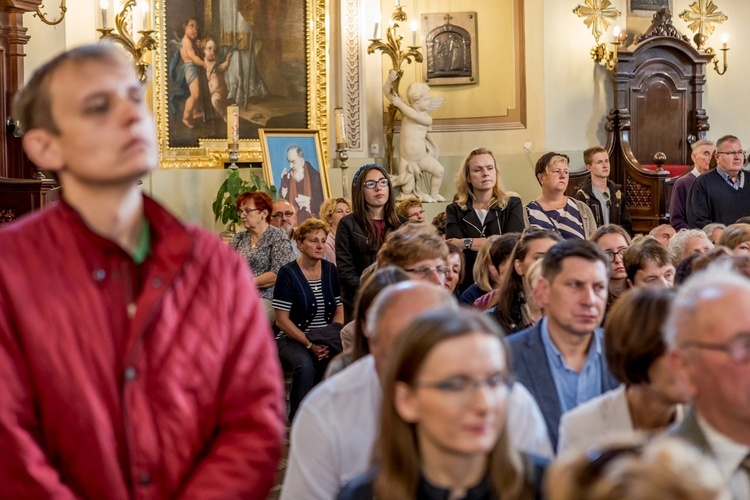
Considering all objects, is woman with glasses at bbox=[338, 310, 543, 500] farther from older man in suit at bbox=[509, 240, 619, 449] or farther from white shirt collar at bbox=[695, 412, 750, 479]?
older man in suit at bbox=[509, 240, 619, 449]

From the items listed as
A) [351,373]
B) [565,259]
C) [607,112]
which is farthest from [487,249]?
[607,112]

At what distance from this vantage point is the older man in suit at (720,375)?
2043mm

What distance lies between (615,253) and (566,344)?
2010 mm

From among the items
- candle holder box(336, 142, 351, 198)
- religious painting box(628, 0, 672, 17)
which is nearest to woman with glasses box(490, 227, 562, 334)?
candle holder box(336, 142, 351, 198)

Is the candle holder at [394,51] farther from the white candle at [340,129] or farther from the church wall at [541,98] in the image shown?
the white candle at [340,129]

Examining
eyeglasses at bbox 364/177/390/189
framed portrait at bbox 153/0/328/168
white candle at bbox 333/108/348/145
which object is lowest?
eyeglasses at bbox 364/177/390/189

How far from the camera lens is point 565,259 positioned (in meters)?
3.40

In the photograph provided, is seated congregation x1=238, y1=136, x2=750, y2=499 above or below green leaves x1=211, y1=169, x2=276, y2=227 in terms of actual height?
below

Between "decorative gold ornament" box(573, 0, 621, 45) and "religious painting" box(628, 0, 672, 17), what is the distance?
0.37m

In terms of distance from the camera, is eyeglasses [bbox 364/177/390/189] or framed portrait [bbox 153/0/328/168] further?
framed portrait [bbox 153/0/328/168]

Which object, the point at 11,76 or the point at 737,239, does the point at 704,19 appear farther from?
the point at 737,239

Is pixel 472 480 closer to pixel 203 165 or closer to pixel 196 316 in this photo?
pixel 196 316

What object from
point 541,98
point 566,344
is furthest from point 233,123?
point 566,344

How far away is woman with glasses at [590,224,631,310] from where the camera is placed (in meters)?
5.05
